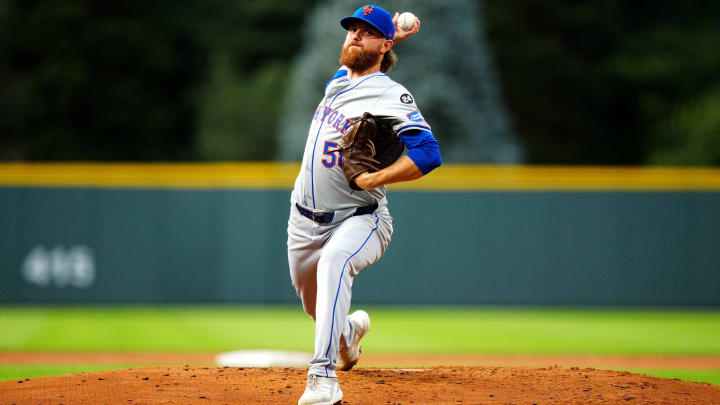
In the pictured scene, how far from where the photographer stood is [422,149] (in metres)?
4.33

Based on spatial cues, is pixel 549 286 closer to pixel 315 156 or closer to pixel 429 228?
pixel 429 228

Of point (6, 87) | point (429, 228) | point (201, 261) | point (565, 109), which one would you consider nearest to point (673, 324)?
point (429, 228)

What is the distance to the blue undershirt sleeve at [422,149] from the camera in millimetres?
4305

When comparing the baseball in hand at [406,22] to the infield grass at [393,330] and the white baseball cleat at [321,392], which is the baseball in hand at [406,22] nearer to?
the white baseball cleat at [321,392]

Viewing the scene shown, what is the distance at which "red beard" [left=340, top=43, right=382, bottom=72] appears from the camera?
4535 mm

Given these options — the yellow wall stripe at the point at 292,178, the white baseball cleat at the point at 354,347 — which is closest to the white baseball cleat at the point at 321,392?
the white baseball cleat at the point at 354,347

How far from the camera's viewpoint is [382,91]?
4.47 metres

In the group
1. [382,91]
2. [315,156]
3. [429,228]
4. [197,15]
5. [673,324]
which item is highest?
[197,15]

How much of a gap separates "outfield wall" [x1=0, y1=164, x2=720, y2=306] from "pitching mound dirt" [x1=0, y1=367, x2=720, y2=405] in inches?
242

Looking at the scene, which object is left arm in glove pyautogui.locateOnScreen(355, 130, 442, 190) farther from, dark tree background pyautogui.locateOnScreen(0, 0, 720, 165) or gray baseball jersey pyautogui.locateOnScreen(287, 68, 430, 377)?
dark tree background pyautogui.locateOnScreen(0, 0, 720, 165)

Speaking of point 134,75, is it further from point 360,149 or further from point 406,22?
point 360,149

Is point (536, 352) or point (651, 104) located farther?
point (651, 104)

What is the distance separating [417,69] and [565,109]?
38.7 feet

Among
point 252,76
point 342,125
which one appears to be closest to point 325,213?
point 342,125
